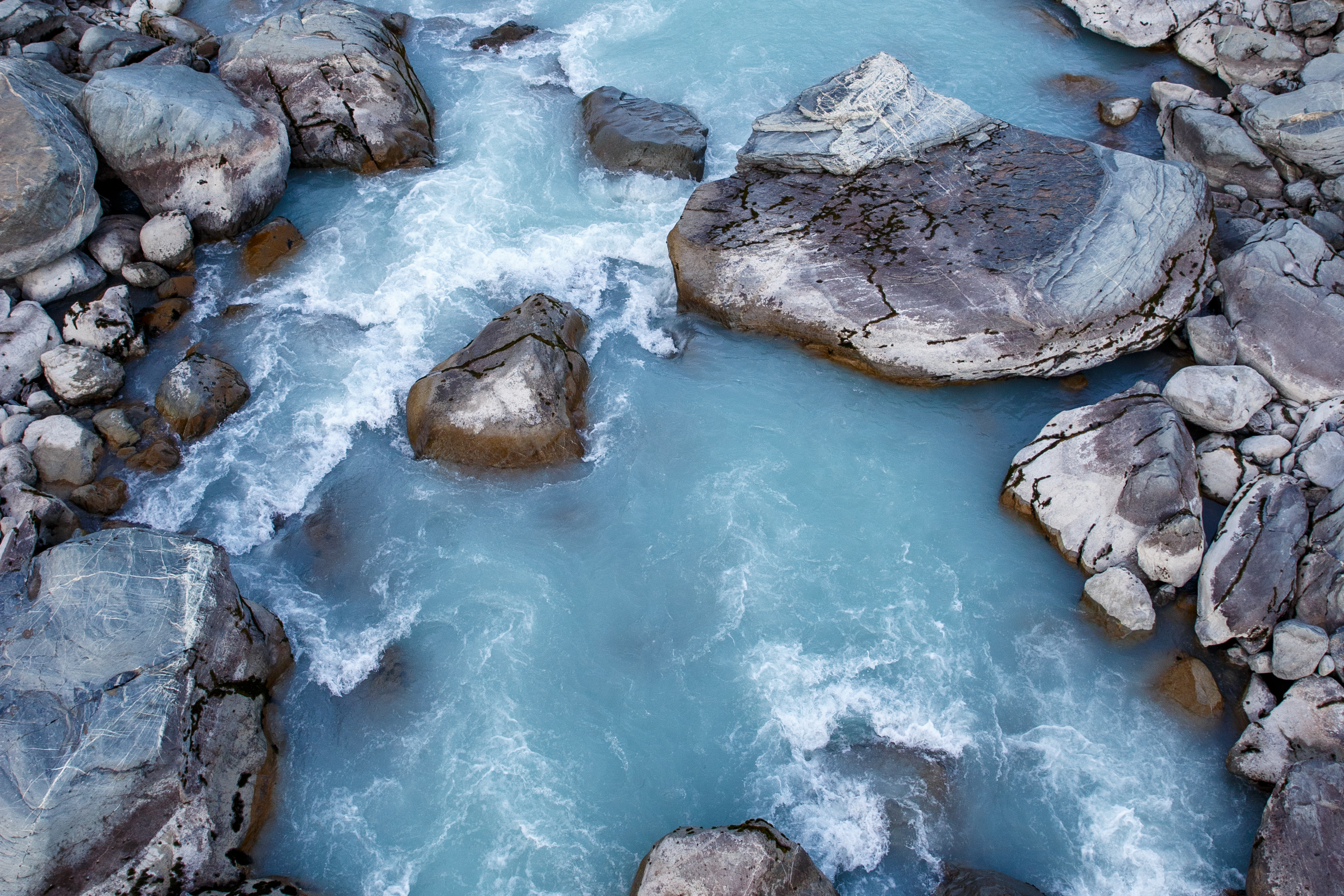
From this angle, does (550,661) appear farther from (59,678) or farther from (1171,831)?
(1171,831)

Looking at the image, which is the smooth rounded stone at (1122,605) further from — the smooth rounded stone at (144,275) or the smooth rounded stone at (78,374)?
the smooth rounded stone at (144,275)

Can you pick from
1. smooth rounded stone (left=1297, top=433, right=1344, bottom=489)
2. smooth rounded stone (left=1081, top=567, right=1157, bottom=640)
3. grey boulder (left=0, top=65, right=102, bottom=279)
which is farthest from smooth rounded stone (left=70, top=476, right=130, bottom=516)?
smooth rounded stone (left=1297, top=433, right=1344, bottom=489)

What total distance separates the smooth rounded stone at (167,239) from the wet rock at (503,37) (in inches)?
307

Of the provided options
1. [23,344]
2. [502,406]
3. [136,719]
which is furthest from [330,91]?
A: [136,719]

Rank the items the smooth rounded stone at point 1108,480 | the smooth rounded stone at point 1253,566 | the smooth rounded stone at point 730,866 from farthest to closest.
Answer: the smooth rounded stone at point 1108,480 → the smooth rounded stone at point 1253,566 → the smooth rounded stone at point 730,866

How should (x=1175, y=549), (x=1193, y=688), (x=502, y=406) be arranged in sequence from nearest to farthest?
(x=1193, y=688)
(x=1175, y=549)
(x=502, y=406)

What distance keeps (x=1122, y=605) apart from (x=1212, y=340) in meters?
4.36

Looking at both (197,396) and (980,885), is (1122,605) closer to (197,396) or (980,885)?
(980,885)

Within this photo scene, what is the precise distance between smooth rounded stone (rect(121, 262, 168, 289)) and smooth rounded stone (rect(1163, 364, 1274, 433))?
575 inches

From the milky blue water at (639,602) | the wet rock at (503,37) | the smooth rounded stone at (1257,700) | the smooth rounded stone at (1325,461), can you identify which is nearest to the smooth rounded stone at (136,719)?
the milky blue water at (639,602)

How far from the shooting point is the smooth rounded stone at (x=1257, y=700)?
8734 mm

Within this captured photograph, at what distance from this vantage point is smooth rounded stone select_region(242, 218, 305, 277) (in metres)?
13.3

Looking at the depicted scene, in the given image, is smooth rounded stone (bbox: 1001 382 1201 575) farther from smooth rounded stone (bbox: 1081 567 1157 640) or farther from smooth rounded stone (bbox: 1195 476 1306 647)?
smooth rounded stone (bbox: 1195 476 1306 647)

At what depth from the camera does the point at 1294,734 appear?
8359mm
